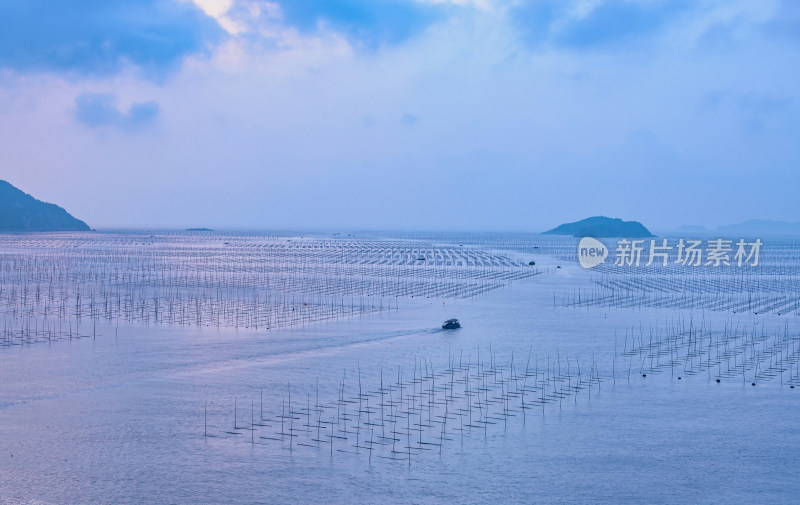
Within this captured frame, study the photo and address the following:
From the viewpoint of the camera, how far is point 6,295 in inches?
1843

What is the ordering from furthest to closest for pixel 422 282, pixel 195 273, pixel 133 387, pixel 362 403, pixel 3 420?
pixel 195 273 → pixel 422 282 → pixel 133 387 → pixel 362 403 → pixel 3 420

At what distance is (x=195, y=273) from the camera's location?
65750 millimetres

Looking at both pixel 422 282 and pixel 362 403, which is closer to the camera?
pixel 362 403

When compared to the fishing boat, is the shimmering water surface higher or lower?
lower

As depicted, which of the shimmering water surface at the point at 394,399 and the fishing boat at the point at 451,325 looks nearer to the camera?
the shimmering water surface at the point at 394,399

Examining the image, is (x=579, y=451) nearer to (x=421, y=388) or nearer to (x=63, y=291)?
(x=421, y=388)

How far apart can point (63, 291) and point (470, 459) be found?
39.9 meters

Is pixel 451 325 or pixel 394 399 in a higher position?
pixel 451 325

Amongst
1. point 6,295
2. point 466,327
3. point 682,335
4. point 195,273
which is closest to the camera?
point 682,335

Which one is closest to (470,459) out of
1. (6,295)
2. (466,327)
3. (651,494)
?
(651,494)

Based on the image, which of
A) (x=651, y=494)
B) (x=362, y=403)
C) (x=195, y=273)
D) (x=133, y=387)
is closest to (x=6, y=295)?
(x=195, y=273)

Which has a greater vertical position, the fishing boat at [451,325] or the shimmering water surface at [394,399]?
the fishing boat at [451,325]

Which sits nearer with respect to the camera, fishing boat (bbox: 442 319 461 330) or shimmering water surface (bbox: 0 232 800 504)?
shimmering water surface (bbox: 0 232 800 504)

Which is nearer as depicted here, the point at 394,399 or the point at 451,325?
the point at 394,399
